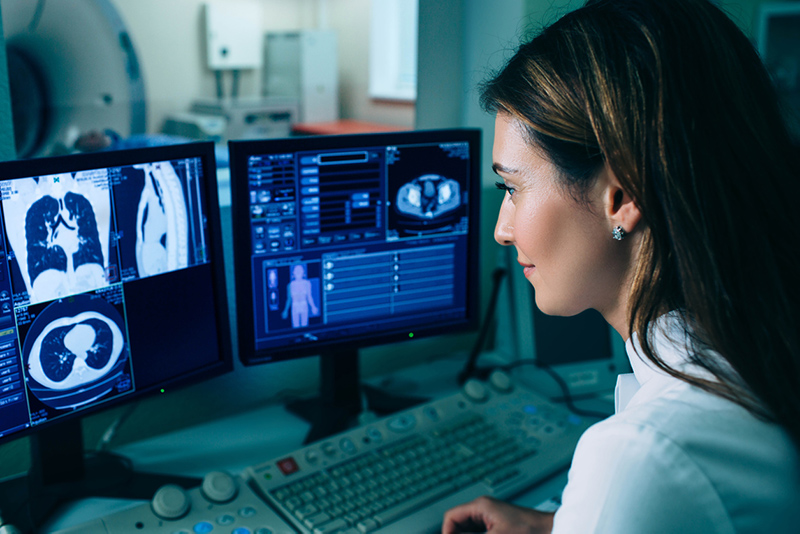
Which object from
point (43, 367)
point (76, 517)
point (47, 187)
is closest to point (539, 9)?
point (47, 187)

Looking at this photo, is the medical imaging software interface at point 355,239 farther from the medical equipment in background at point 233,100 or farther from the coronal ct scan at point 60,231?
the medical equipment in background at point 233,100

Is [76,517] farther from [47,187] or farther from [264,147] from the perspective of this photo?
[264,147]

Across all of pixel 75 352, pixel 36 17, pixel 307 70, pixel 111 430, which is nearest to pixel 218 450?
pixel 111 430

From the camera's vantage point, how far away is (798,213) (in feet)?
2.07

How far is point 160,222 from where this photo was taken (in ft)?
3.02

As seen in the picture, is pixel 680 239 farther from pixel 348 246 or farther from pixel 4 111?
pixel 4 111

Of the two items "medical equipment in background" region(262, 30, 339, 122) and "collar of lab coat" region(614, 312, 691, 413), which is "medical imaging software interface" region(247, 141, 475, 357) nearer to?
"collar of lab coat" region(614, 312, 691, 413)

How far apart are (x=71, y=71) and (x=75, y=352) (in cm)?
162

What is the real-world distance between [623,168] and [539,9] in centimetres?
99

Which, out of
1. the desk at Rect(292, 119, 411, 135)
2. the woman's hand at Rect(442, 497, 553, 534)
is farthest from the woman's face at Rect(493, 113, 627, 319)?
the desk at Rect(292, 119, 411, 135)

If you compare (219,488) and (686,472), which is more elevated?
(686,472)

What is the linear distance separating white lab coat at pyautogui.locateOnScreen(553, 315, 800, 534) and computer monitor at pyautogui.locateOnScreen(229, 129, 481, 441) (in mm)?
608

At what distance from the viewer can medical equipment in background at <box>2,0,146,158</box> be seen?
6.09ft

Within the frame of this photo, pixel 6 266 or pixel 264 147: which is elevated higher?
pixel 264 147
